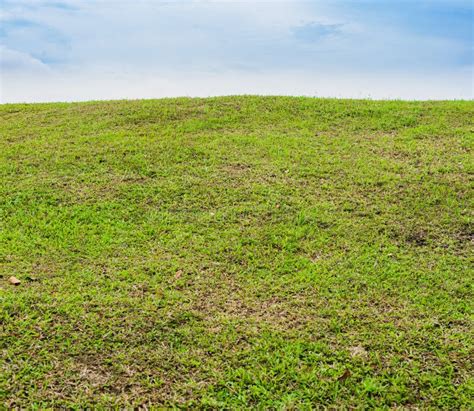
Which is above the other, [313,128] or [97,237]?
[313,128]

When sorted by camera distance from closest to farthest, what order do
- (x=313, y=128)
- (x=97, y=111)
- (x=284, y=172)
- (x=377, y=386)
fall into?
(x=377, y=386)
(x=284, y=172)
(x=313, y=128)
(x=97, y=111)

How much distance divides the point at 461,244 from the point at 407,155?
A: 8.85ft

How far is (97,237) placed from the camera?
561 cm

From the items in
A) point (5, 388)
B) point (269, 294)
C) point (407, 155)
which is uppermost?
point (407, 155)

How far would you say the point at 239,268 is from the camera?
196 inches

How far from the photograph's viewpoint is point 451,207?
626cm

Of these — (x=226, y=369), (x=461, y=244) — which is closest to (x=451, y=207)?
(x=461, y=244)

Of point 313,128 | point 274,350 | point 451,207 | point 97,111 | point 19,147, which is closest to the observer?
point 274,350

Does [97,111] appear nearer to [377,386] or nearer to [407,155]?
[407,155]

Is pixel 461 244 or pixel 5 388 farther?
pixel 461 244

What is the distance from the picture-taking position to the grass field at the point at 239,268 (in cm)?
358

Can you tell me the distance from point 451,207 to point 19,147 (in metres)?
7.18

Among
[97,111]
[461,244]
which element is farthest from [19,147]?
[461,244]

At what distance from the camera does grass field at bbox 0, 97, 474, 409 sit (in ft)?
11.7
